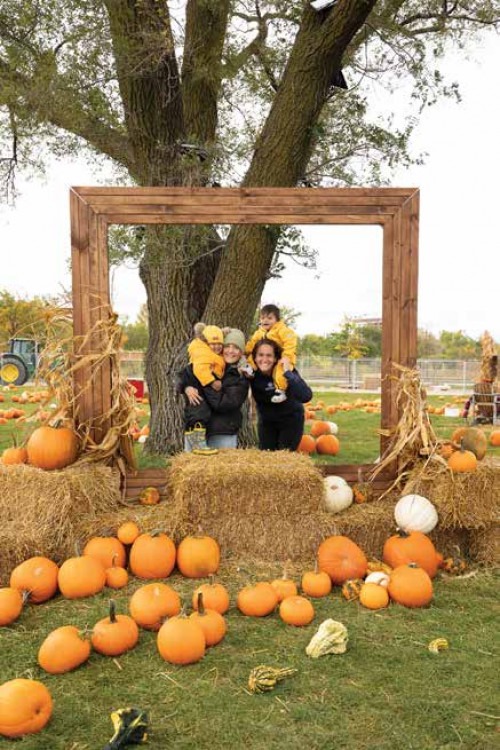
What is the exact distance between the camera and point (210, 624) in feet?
10.4

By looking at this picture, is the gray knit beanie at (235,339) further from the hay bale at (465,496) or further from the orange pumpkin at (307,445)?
the orange pumpkin at (307,445)

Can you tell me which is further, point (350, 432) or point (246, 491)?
point (350, 432)

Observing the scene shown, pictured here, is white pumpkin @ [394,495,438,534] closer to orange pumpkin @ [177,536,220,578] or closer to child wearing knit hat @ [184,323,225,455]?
orange pumpkin @ [177,536,220,578]

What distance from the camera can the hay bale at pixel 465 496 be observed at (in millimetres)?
4477

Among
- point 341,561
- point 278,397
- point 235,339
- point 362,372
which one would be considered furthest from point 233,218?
point 362,372

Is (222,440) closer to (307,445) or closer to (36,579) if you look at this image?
(36,579)

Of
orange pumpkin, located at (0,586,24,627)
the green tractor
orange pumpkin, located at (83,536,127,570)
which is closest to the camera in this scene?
orange pumpkin, located at (0,586,24,627)

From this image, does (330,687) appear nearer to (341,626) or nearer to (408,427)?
(341,626)

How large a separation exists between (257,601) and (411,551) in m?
1.22

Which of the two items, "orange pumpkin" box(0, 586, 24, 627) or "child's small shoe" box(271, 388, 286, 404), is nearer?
"orange pumpkin" box(0, 586, 24, 627)

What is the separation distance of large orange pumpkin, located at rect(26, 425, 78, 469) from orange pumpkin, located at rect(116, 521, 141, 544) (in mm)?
741

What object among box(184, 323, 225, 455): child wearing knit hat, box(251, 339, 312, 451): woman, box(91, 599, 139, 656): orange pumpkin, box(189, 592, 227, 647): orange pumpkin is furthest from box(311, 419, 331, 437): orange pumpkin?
box(91, 599, 139, 656): orange pumpkin

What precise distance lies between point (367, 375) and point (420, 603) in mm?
19236

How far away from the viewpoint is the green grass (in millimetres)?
2443
